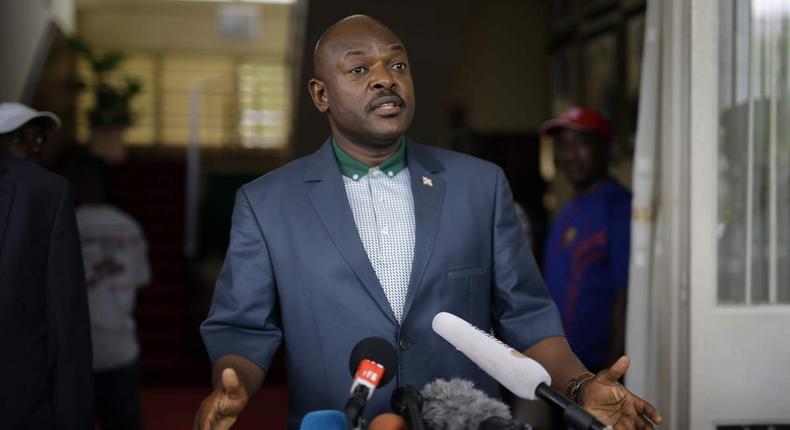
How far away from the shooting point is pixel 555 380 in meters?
1.83

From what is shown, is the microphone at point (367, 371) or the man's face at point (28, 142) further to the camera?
the man's face at point (28, 142)

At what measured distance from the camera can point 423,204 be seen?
1.95 meters

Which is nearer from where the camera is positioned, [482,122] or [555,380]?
[555,380]

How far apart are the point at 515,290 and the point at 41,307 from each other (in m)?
1.41

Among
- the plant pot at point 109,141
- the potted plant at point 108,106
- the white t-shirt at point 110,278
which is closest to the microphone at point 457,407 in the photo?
the white t-shirt at point 110,278

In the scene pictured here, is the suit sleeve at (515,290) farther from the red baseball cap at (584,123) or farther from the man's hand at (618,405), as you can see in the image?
the red baseball cap at (584,123)

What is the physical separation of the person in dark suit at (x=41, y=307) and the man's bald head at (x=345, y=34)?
1.09 metres

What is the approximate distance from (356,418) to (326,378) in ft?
2.17

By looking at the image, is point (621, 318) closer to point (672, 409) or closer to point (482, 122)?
point (672, 409)

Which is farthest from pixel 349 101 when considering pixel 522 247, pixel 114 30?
pixel 114 30

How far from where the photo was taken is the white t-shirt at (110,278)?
150 inches

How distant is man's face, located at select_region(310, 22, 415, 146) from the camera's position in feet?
6.21

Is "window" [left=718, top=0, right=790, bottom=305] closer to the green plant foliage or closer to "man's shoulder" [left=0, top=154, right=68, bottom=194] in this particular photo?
"man's shoulder" [left=0, top=154, right=68, bottom=194]

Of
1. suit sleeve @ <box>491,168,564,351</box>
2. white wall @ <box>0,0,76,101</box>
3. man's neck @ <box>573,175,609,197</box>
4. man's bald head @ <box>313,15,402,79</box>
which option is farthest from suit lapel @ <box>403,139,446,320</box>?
white wall @ <box>0,0,76,101</box>
